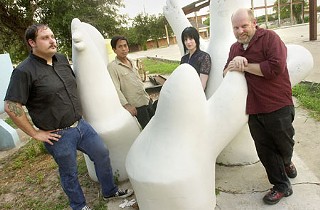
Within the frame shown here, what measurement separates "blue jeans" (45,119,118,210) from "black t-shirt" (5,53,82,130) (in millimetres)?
118

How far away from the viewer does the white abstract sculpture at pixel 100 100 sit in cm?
293

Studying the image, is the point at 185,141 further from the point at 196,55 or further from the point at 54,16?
the point at 54,16

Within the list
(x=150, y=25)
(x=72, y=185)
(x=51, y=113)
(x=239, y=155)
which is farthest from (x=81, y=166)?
(x=150, y=25)

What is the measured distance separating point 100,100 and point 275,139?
63.3 inches

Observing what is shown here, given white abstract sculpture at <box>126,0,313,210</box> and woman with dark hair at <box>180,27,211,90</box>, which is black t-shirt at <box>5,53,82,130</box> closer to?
white abstract sculpture at <box>126,0,313,210</box>

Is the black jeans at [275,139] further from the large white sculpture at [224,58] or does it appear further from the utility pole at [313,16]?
the utility pole at [313,16]

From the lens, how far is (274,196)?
2.57 m

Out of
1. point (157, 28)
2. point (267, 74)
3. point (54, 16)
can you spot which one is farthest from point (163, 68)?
point (157, 28)

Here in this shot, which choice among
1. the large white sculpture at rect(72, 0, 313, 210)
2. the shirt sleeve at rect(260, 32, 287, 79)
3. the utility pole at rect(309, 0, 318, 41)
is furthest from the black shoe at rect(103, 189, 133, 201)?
the utility pole at rect(309, 0, 318, 41)

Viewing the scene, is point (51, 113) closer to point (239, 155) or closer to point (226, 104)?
point (226, 104)

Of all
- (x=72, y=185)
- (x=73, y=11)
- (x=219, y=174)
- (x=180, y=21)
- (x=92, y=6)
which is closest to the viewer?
(x=72, y=185)

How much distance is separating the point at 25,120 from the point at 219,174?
6.21ft

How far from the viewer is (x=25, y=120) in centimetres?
245

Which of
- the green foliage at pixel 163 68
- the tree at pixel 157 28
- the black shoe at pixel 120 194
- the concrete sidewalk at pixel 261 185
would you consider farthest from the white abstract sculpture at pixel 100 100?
the tree at pixel 157 28
